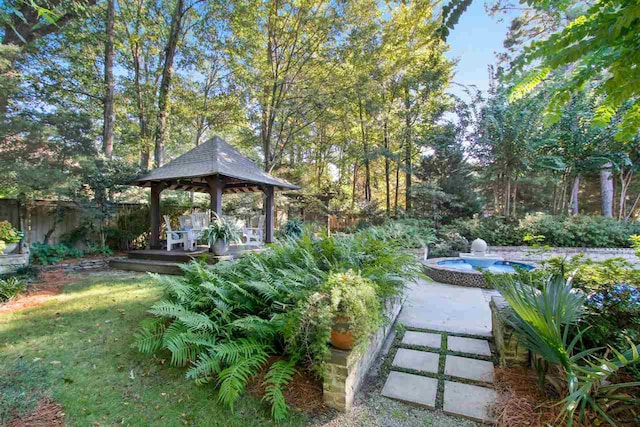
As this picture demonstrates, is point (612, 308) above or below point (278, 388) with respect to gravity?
above

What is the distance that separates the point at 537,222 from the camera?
31.4 feet

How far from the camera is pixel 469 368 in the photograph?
8.63 feet

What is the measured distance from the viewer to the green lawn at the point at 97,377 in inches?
80.6

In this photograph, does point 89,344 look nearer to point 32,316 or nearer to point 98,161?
point 32,316

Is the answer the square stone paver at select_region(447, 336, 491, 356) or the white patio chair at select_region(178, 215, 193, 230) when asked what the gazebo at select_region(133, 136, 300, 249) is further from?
the square stone paver at select_region(447, 336, 491, 356)

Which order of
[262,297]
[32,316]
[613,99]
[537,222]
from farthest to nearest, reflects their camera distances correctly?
[537,222], [32,316], [262,297], [613,99]

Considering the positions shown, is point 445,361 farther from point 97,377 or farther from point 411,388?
point 97,377

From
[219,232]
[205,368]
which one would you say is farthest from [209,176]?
[205,368]

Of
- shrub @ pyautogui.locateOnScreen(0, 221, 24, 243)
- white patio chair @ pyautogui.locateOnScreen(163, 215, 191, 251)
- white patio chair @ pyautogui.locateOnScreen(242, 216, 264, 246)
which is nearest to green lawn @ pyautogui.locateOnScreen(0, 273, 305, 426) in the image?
shrub @ pyautogui.locateOnScreen(0, 221, 24, 243)

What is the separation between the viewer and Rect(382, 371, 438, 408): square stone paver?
2.26 m

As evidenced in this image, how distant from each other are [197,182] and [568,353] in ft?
28.0

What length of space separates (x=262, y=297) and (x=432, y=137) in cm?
1100

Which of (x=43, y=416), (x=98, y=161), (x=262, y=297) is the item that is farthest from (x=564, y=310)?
(x=98, y=161)

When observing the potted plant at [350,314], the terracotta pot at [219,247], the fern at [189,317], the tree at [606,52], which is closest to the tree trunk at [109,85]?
the terracotta pot at [219,247]
